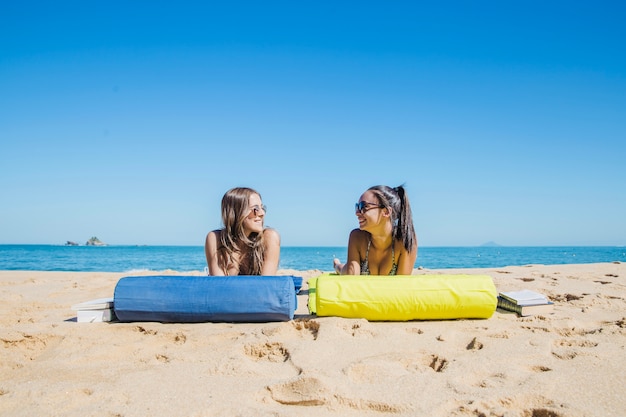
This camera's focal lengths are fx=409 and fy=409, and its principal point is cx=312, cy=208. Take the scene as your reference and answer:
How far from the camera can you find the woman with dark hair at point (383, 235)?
14.8 feet

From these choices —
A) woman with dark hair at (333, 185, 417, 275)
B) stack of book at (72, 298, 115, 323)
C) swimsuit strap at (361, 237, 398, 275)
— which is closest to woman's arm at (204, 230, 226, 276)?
stack of book at (72, 298, 115, 323)

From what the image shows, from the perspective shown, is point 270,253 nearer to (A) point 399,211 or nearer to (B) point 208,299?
(B) point 208,299

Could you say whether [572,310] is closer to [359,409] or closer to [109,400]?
[359,409]

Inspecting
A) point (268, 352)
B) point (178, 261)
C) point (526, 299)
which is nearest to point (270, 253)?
point (268, 352)

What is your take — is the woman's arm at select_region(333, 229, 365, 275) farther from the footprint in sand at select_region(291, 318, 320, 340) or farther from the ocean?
the ocean

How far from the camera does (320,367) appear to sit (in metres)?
2.56

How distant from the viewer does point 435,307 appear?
3.67 meters

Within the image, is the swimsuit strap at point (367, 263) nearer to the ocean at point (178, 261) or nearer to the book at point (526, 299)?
the book at point (526, 299)

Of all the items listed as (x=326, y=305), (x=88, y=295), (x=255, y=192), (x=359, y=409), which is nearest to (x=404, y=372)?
(x=359, y=409)

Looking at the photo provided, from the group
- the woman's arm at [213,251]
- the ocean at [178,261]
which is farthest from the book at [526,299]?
the ocean at [178,261]

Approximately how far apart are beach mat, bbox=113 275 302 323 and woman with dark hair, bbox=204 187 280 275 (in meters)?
0.88

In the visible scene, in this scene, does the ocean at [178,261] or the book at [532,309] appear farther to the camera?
the ocean at [178,261]

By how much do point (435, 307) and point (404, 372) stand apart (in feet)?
4.26

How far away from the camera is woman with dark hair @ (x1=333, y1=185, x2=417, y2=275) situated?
4.50 meters
